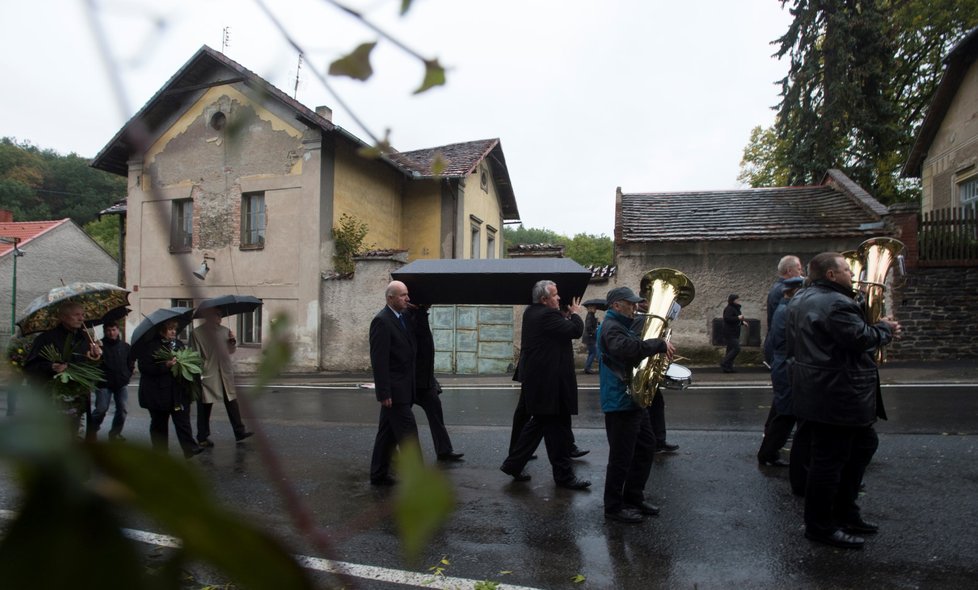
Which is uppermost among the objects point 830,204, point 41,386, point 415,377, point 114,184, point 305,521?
point 830,204

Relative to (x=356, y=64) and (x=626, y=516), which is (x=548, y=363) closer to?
(x=626, y=516)

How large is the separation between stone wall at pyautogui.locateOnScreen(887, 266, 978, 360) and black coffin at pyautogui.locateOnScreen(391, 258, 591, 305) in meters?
9.36

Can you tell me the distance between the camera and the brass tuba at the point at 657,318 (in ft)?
15.4

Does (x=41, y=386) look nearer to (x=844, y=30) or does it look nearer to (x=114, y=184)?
(x=114, y=184)

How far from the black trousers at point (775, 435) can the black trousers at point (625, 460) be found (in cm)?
161

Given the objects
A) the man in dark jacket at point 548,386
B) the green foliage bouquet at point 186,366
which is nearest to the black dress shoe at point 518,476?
the man in dark jacket at point 548,386

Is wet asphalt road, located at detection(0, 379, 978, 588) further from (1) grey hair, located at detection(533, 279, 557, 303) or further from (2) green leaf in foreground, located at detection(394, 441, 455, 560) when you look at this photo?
(1) grey hair, located at detection(533, 279, 557, 303)

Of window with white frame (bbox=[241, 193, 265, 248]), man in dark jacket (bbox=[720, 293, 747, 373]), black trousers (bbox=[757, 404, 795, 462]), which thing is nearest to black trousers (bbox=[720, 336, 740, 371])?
man in dark jacket (bbox=[720, 293, 747, 373])

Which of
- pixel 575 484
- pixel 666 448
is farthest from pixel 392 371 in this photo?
pixel 666 448

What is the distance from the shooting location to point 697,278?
14516mm

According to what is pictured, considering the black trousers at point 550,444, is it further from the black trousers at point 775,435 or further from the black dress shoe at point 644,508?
the black trousers at point 775,435

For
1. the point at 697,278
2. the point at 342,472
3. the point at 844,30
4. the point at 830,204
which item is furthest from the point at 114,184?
the point at 844,30

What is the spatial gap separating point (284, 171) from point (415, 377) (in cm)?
1166

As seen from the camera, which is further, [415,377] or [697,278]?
[697,278]
